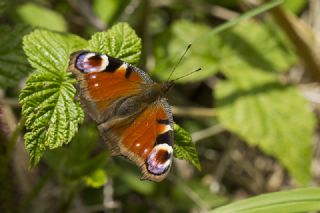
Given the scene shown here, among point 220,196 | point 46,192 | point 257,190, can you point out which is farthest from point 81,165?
point 257,190

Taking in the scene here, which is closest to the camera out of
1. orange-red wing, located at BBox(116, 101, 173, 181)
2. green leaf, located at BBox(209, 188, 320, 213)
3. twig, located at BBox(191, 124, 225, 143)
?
orange-red wing, located at BBox(116, 101, 173, 181)

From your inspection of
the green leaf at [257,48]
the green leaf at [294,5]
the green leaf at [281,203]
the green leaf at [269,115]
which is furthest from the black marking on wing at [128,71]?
the green leaf at [294,5]

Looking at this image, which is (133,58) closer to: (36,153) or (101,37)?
(101,37)

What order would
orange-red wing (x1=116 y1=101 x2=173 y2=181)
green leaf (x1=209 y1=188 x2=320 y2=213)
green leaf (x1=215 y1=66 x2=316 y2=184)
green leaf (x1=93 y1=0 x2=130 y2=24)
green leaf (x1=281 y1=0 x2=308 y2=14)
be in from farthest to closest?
green leaf (x1=281 y1=0 x2=308 y2=14) < green leaf (x1=93 y1=0 x2=130 y2=24) < green leaf (x1=215 y1=66 x2=316 y2=184) < green leaf (x1=209 y1=188 x2=320 y2=213) < orange-red wing (x1=116 y1=101 x2=173 y2=181)

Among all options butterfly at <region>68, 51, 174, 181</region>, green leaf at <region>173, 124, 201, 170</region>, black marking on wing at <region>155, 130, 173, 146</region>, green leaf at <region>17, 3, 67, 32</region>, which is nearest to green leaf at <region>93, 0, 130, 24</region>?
green leaf at <region>17, 3, 67, 32</region>

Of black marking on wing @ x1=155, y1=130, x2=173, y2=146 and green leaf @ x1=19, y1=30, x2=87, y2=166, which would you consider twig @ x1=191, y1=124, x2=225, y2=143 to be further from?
black marking on wing @ x1=155, y1=130, x2=173, y2=146

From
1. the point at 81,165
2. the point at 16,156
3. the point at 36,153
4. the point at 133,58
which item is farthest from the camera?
the point at 16,156

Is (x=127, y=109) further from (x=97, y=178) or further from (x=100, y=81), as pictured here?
(x=97, y=178)

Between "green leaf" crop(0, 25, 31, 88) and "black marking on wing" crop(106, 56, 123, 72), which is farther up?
"black marking on wing" crop(106, 56, 123, 72)
